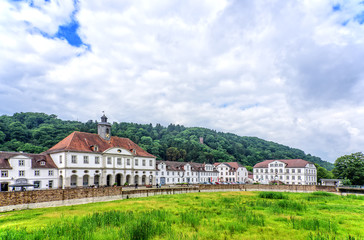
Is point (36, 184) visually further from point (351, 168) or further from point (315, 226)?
point (351, 168)

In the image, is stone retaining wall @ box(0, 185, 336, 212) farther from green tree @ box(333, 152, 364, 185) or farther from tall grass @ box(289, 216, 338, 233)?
green tree @ box(333, 152, 364, 185)

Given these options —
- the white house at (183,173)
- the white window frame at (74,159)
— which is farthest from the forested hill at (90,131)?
the white window frame at (74,159)

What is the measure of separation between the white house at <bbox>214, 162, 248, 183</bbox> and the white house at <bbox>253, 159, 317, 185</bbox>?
15.3 feet

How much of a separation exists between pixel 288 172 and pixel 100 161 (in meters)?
56.6

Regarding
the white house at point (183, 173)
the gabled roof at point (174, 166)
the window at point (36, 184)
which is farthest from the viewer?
the gabled roof at point (174, 166)

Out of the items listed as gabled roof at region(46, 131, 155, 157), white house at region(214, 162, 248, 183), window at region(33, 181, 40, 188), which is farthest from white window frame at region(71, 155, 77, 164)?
white house at region(214, 162, 248, 183)

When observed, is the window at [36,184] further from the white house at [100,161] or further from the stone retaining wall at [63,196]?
the stone retaining wall at [63,196]

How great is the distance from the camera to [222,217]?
2052 centimetres

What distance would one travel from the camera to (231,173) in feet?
276

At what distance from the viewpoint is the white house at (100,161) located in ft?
134

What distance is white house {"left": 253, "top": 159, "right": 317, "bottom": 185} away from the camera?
72.1 m

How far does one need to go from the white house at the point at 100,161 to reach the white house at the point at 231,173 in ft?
123

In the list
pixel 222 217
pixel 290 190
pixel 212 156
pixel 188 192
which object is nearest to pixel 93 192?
pixel 222 217

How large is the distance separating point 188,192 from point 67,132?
5779 cm
